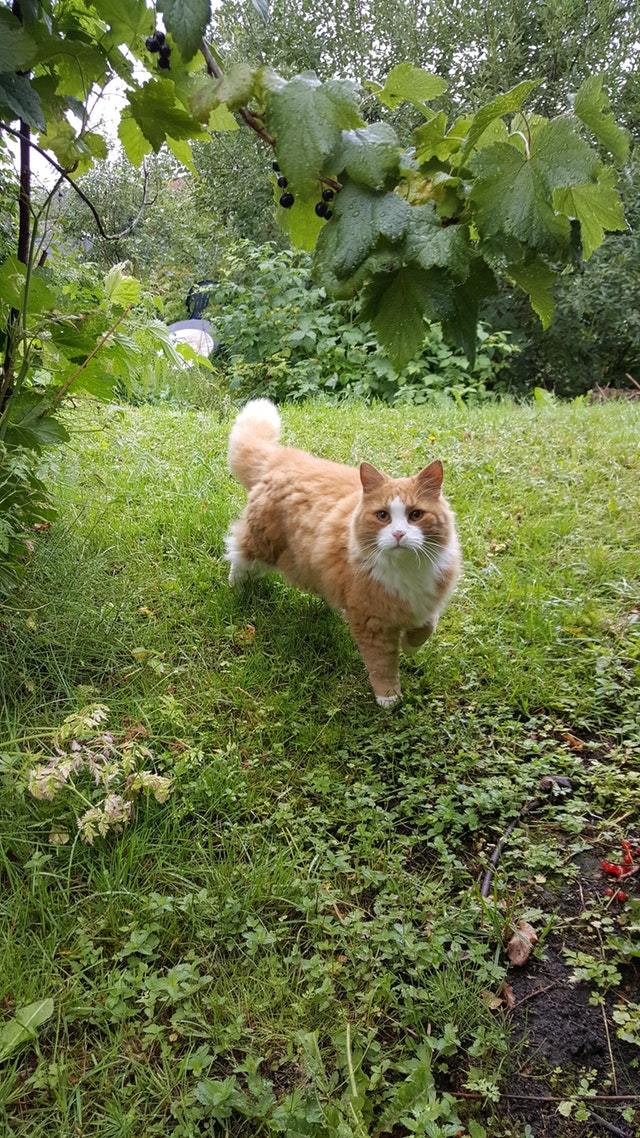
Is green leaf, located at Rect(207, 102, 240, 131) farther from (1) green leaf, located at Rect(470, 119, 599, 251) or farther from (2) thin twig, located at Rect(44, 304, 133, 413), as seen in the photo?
(2) thin twig, located at Rect(44, 304, 133, 413)

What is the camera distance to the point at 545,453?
448 centimetres

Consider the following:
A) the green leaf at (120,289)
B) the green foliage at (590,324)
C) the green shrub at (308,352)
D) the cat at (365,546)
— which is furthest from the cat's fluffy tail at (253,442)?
the green foliage at (590,324)

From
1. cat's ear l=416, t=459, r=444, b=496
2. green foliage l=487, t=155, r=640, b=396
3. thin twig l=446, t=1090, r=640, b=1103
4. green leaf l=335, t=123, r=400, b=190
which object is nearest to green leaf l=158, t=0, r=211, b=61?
green leaf l=335, t=123, r=400, b=190

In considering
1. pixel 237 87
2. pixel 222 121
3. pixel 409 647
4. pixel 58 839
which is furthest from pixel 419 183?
pixel 409 647

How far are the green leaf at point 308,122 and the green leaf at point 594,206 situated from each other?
33cm

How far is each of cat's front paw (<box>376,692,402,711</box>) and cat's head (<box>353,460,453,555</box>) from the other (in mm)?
Answer: 518

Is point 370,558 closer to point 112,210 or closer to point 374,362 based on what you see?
point 374,362

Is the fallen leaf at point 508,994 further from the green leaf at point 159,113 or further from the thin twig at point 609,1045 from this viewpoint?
the green leaf at point 159,113

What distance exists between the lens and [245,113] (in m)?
1.19

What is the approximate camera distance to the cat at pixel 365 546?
272cm

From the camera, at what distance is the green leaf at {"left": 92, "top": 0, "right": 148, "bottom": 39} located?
139 centimetres

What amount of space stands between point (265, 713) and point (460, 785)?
708mm

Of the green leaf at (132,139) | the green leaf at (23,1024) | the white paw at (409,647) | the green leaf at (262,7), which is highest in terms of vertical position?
the green leaf at (262,7)

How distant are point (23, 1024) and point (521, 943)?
116 centimetres
